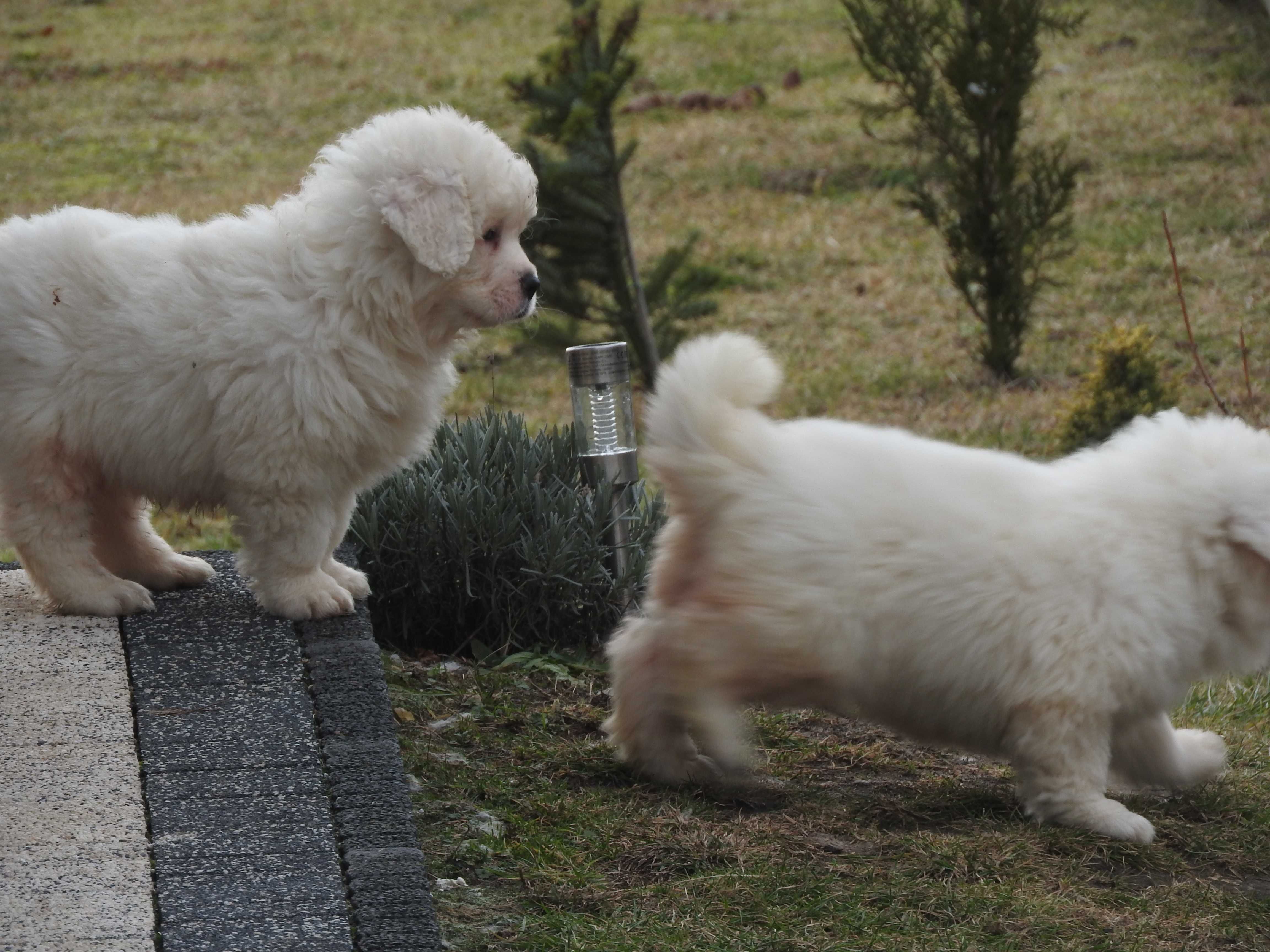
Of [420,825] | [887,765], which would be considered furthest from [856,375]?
[420,825]

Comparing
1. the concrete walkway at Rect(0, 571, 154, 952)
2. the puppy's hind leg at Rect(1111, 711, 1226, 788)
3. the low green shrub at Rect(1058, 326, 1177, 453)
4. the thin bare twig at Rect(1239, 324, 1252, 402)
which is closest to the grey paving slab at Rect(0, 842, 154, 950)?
the concrete walkway at Rect(0, 571, 154, 952)

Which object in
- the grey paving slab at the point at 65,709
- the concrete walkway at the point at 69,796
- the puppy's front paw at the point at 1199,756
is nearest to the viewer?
the concrete walkway at the point at 69,796

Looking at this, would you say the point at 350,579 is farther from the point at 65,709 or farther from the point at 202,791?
the point at 202,791

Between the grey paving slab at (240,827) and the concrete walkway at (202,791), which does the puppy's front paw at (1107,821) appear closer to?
the concrete walkway at (202,791)

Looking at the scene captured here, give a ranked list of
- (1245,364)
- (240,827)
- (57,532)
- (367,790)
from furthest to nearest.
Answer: (1245,364)
(57,532)
(367,790)
(240,827)

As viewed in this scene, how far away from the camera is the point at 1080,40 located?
722 inches

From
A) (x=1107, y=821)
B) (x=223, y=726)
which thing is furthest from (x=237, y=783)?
(x=1107, y=821)

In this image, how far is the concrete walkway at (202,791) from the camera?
9.12 feet

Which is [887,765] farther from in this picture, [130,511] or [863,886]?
[130,511]

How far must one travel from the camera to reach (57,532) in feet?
14.2

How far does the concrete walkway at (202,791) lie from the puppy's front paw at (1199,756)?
2172mm

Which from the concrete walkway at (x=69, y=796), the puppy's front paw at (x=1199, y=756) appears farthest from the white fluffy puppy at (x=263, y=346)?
the puppy's front paw at (x=1199, y=756)

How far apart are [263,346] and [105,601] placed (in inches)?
35.0

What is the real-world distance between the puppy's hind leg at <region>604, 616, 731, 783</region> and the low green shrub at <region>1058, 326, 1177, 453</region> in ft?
16.0
